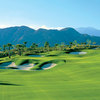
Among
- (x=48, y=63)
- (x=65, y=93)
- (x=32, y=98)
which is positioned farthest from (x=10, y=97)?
(x=48, y=63)

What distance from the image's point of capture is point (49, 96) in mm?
12898

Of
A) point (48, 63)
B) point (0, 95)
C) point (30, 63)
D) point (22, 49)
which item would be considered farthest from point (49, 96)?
point (22, 49)

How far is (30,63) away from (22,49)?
8408cm

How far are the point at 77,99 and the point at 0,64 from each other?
44533 millimetres

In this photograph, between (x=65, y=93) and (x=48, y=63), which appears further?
(x=48, y=63)

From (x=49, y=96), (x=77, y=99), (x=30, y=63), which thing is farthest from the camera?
(x=30, y=63)

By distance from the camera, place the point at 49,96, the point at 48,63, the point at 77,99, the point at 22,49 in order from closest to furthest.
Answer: the point at 77,99
the point at 49,96
the point at 48,63
the point at 22,49

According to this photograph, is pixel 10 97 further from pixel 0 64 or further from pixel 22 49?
pixel 22 49

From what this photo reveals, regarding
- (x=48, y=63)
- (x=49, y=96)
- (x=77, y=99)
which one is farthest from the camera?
(x=48, y=63)

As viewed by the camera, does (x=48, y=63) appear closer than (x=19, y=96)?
No

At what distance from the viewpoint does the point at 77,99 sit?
39.4 ft

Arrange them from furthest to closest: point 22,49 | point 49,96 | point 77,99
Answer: point 22,49
point 49,96
point 77,99

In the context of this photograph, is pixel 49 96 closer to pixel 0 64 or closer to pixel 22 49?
pixel 0 64

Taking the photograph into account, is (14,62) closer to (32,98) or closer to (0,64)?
(0,64)
